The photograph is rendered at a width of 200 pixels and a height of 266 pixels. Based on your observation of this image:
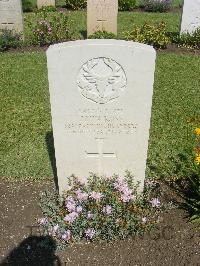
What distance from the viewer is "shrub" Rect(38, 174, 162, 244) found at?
3992 millimetres

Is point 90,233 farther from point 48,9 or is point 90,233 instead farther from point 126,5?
point 126,5

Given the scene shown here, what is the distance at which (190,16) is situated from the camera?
34.8ft

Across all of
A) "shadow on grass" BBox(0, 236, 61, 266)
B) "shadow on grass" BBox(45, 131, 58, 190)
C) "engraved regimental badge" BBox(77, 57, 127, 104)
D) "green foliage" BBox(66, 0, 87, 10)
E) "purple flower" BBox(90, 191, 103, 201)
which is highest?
"engraved regimental badge" BBox(77, 57, 127, 104)

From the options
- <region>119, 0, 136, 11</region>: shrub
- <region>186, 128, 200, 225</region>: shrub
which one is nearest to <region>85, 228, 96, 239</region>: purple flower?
<region>186, 128, 200, 225</region>: shrub

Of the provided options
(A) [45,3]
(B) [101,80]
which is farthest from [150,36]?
(B) [101,80]

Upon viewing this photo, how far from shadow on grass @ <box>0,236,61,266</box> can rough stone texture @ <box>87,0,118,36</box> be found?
26.9ft

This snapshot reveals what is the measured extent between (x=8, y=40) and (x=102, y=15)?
2.79 metres

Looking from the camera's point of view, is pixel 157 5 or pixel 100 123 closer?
pixel 100 123

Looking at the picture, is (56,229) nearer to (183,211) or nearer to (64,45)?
(183,211)

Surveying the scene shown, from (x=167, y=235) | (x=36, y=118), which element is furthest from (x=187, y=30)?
(x=167, y=235)

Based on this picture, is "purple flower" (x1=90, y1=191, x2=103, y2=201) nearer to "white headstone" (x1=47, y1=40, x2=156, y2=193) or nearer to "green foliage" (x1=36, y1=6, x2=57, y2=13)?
"white headstone" (x1=47, y1=40, x2=156, y2=193)

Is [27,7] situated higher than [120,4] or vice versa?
[120,4]

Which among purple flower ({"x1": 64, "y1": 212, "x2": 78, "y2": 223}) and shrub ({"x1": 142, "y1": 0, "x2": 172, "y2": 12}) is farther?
shrub ({"x1": 142, "y1": 0, "x2": 172, "y2": 12})

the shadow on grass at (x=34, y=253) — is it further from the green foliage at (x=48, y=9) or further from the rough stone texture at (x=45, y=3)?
the rough stone texture at (x=45, y=3)
